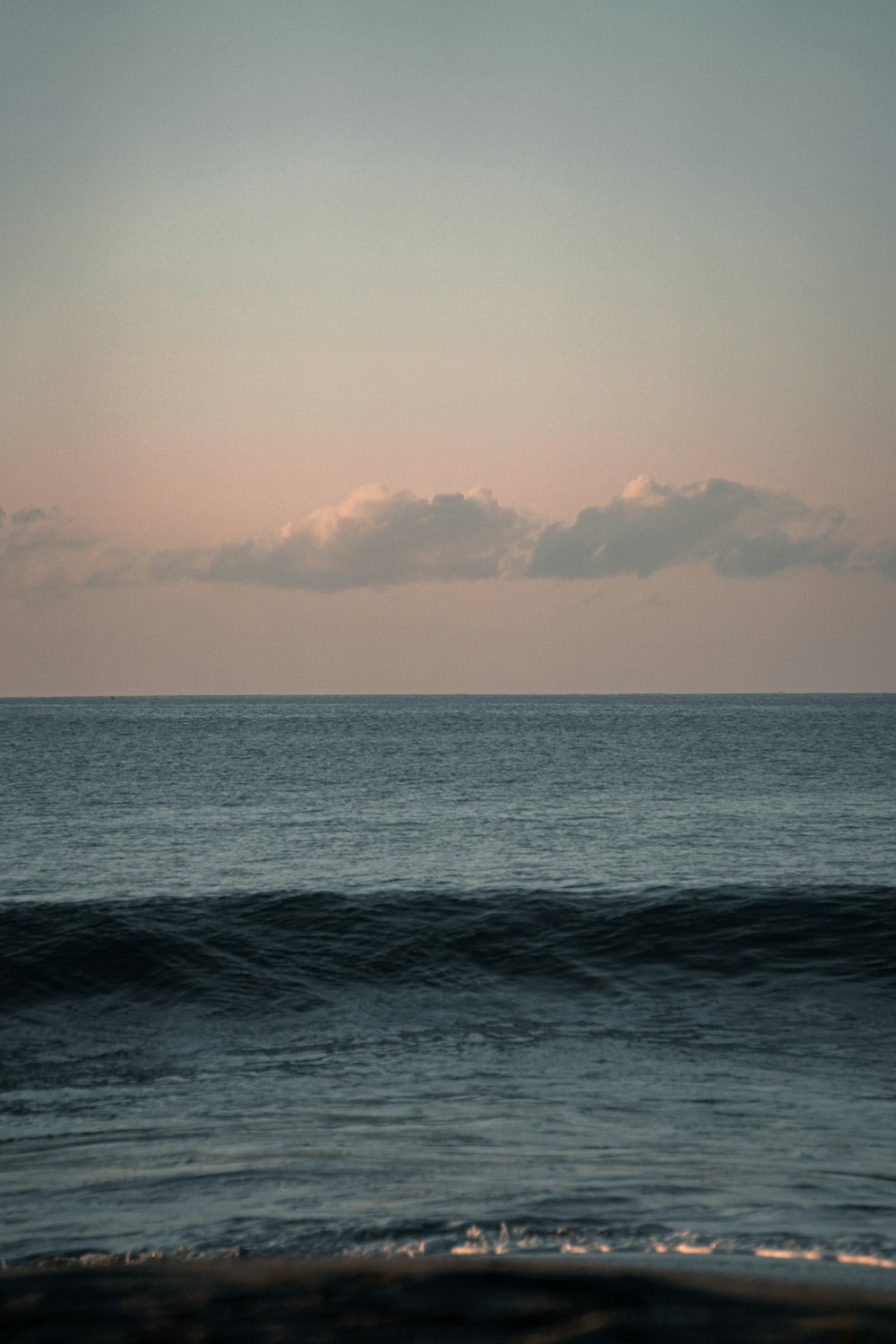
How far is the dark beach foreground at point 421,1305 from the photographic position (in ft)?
17.8

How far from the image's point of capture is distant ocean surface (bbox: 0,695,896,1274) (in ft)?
24.6

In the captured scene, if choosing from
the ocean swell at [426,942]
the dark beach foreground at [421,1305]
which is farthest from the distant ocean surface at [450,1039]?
the dark beach foreground at [421,1305]

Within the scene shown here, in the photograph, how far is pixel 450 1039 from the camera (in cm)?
1373

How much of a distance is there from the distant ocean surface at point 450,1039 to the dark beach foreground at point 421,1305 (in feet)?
1.53

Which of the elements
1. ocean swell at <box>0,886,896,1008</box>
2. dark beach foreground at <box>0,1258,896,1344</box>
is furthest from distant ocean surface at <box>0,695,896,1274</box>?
dark beach foreground at <box>0,1258,896,1344</box>

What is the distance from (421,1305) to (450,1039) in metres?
8.01

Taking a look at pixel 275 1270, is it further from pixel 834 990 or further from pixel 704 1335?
pixel 834 990

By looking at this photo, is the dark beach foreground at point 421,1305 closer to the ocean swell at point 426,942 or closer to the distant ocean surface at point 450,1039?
the distant ocean surface at point 450,1039

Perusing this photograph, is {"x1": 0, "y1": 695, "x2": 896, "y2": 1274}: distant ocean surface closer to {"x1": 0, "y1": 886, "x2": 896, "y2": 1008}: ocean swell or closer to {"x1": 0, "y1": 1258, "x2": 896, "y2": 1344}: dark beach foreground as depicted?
{"x1": 0, "y1": 886, "x2": 896, "y2": 1008}: ocean swell

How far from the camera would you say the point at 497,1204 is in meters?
7.60

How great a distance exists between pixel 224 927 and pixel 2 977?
184 inches

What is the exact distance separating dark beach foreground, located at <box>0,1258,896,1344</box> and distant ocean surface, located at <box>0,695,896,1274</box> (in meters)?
0.47

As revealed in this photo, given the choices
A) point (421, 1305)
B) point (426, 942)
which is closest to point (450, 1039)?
point (426, 942)

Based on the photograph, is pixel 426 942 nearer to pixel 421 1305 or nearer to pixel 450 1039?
pixel 450 1039
